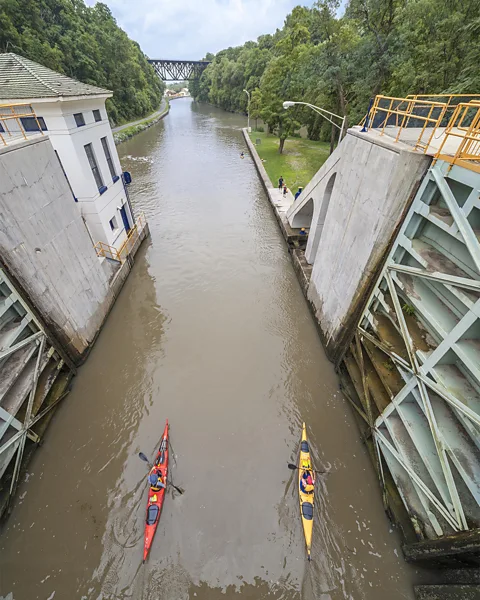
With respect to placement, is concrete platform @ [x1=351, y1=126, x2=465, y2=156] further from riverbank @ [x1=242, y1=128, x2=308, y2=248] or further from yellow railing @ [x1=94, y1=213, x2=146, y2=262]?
yellow railing @ [x1=94, y1=213, x2=146, y2=262]

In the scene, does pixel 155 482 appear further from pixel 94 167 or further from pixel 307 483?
pixel 94 167

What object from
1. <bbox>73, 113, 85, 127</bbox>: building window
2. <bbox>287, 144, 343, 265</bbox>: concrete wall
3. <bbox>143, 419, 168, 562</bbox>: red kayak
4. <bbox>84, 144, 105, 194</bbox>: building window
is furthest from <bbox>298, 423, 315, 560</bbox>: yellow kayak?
<bbox>73, 113, 85, 127</bbox>: building window

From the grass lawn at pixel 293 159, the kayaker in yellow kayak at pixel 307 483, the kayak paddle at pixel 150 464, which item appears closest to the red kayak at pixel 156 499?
the kayak paddle at pixel 150 464

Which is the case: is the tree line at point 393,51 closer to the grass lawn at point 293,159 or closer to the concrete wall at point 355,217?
the grass lawn at point 293,159

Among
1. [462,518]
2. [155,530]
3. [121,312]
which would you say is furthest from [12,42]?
[462,518]

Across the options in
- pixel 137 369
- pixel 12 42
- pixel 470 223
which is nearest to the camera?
pixel 470 223

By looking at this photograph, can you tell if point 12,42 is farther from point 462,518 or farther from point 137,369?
point 462,518
